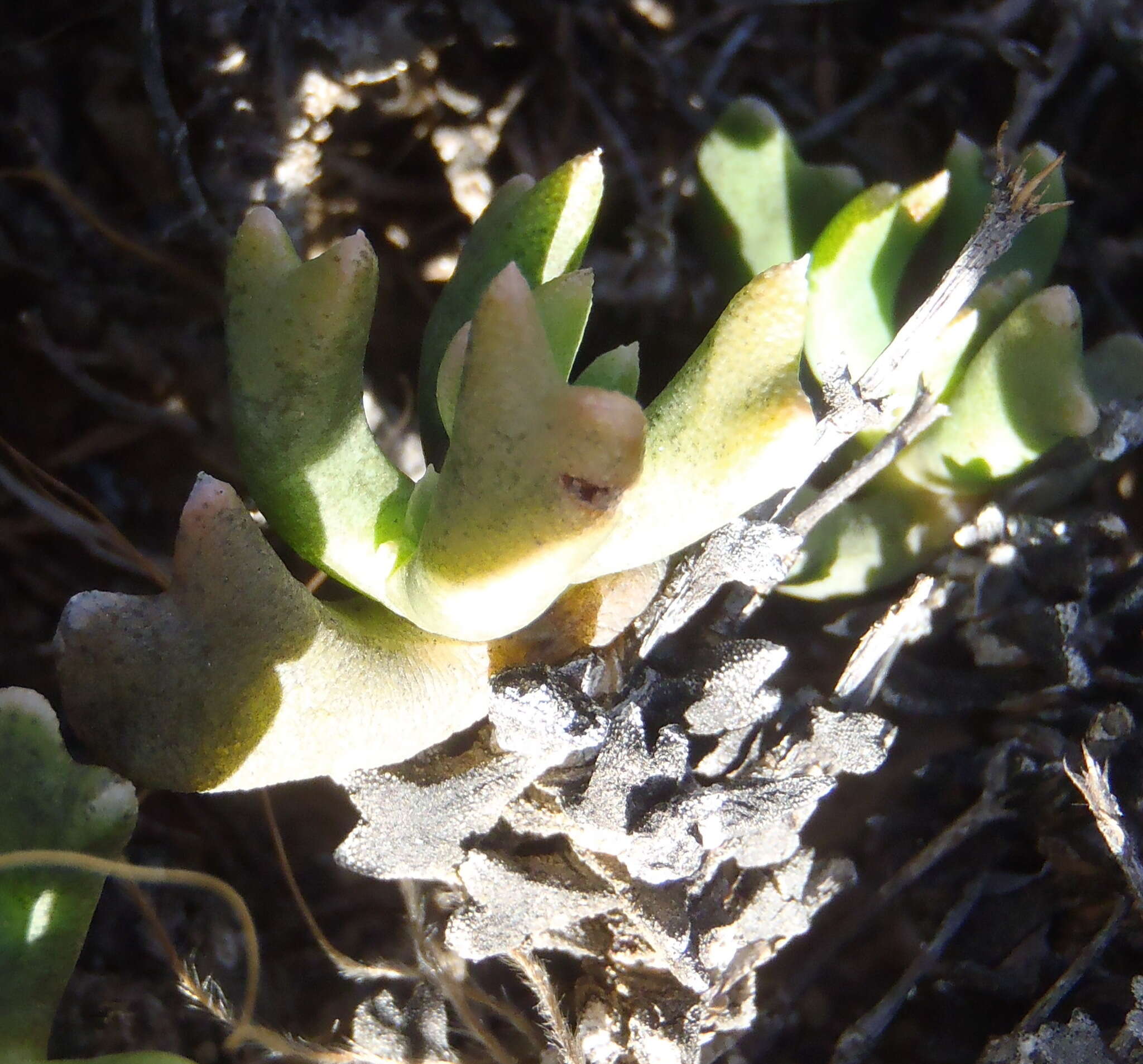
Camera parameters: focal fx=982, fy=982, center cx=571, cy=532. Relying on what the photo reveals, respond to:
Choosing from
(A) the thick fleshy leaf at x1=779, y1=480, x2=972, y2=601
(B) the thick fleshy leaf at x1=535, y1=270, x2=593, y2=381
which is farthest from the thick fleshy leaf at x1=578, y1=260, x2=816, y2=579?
(A) the thick fleshy leaf at x1=779, y1=480, x2=972, y2=601

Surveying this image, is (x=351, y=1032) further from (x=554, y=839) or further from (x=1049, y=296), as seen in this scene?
(x=1049, y=296)

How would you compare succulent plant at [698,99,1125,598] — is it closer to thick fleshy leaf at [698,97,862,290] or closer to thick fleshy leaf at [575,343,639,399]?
thick fleshy leaf at [698,97,862,290]

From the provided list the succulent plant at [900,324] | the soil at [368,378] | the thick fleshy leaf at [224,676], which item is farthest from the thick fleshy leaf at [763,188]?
the thick fleshy leaf at [224,676]

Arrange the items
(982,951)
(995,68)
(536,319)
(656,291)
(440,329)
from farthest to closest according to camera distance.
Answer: (995,68)
(656,291)
(982,951)
(440,329)
(536,319)

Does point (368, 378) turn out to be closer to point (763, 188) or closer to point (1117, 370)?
point (763, 188)

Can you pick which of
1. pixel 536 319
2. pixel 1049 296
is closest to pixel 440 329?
pixel 536 319

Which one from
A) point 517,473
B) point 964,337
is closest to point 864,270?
point 964,337

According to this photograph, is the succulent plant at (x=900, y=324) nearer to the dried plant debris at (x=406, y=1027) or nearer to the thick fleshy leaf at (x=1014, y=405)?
the thick fleshy leaf at (x=1014, y=405)
